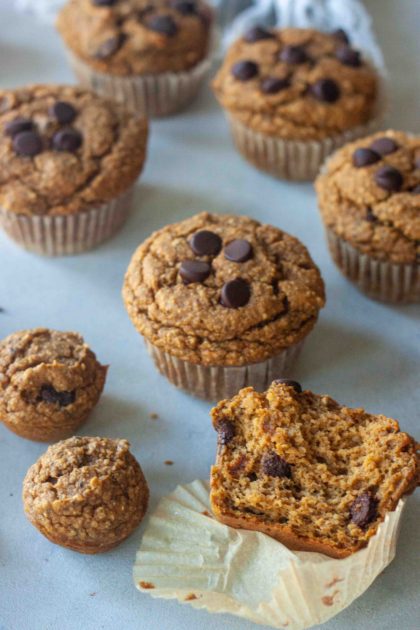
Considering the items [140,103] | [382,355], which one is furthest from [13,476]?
[140,103]

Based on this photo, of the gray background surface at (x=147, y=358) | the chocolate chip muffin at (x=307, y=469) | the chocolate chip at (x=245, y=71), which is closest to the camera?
the chocolate chip muffin at (x=307, y=469)

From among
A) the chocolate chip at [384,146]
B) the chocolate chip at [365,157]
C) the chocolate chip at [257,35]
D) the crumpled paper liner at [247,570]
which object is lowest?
the crumpled paper liner at [247,570]

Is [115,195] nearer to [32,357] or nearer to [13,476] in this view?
[32,357]

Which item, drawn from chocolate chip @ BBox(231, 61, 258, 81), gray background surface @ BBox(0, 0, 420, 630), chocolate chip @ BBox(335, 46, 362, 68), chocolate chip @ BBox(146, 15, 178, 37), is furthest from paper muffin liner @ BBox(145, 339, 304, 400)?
chocolate chip @ BBox(146, 15, 178, 37)

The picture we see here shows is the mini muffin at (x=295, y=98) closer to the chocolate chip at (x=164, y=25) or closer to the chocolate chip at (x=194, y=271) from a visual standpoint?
the chocolate chip at (x=164, y=25)

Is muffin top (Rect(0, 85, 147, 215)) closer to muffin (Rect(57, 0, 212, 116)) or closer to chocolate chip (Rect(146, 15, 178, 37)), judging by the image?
muffin (Rect(57, 0, 212, 116))

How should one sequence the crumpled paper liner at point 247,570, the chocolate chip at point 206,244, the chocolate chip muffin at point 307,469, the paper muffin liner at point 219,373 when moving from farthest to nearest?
the chocolate chip at point 206,244
the paper muffin liner at point 219,373
the chocolate chip muffin at point 307,469
the crumpled paper liner at point 247,570

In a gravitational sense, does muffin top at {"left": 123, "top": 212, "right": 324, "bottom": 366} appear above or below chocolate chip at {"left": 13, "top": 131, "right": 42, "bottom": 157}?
below

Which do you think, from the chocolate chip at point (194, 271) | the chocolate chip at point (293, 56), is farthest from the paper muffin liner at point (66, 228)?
the chocolate chip at point (293, 56)
